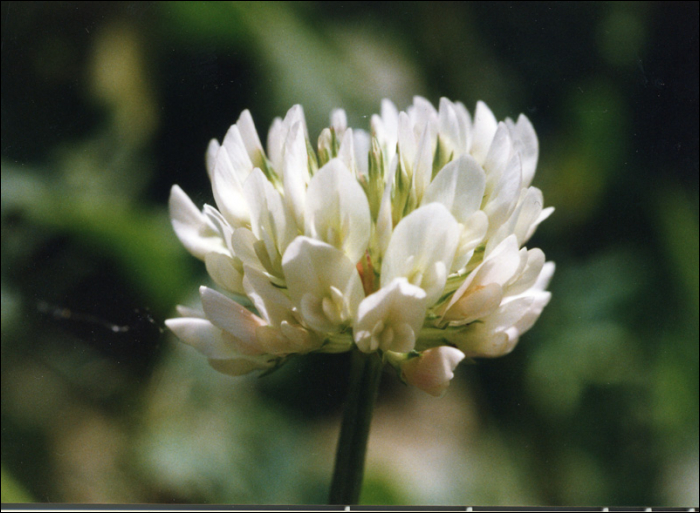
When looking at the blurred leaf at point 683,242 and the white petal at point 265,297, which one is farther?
the blurred leaf at point 683,242

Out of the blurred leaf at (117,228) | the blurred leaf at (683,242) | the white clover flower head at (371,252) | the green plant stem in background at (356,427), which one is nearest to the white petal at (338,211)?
the white clover flower head at (371,252)

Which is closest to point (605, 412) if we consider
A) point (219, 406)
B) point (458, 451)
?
point (458, 451)

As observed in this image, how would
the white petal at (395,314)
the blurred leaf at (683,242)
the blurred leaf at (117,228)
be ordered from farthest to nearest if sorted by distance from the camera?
the blurred leaf at (683,242)
the blurred leaf at (117,228)
the white petal at (395,314)

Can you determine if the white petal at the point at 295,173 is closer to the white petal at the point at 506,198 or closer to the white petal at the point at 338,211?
the white petal at the point at 338,211

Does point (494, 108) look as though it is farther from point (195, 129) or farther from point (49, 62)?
point (49, 62)

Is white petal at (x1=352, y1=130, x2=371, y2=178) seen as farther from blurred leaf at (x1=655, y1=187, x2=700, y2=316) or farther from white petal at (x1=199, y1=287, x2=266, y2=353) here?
blurred leaf at (x1=655, y1=187, x2=700, y2=316)

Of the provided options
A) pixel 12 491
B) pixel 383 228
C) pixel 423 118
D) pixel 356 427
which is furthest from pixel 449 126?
pixel 12 491

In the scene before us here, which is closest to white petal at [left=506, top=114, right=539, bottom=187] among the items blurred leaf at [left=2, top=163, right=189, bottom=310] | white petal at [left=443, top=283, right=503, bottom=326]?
white petal at [left=443, top=283, right=503, bottom=326]
